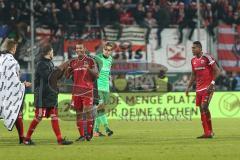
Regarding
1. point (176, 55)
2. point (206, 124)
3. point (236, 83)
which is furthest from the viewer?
point (176, 55)

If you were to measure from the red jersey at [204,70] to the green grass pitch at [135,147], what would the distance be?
1306 millimetres

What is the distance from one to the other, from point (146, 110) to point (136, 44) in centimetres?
452

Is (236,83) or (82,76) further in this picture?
(236,83)

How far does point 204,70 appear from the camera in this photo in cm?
2002

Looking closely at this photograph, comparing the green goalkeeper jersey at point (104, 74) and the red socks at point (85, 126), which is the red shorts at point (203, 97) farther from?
the red socks at point (85, 126)

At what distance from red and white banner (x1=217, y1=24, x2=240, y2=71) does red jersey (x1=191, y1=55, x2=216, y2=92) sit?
46.5 ft

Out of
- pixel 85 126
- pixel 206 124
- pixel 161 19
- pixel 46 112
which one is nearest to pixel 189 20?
pixel 161 19

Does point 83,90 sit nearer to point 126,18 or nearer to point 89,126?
point 89,126

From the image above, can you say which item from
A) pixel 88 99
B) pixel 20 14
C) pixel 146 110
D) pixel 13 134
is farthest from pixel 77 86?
pixel 20 14

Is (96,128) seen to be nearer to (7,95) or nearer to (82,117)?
(82,117)

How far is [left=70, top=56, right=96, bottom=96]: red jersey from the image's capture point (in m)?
18.3

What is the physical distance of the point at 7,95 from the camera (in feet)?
57.2

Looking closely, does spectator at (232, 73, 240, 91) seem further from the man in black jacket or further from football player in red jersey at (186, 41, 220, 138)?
the man in black jacket

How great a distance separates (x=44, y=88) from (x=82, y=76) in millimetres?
1454
